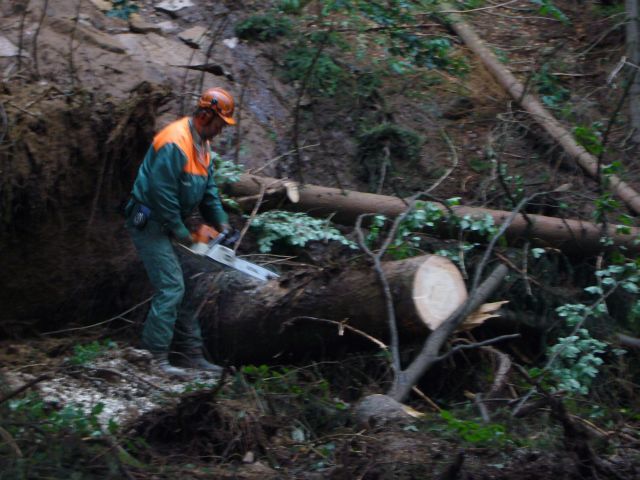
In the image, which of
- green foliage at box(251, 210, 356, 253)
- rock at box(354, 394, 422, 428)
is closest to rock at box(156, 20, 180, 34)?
green foliage at box(251, 210, 356, 253)

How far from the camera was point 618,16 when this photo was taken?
33.3ft

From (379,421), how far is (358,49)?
19.3 ft

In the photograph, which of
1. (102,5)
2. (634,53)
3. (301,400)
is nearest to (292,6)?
(102,5)

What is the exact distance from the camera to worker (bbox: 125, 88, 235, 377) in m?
5.76

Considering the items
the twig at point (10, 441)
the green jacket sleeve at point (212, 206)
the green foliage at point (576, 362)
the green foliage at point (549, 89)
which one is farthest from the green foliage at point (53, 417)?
the green foliage at point (549, 89)

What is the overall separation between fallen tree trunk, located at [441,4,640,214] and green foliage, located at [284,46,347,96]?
5.39 ft

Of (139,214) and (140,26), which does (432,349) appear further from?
(140,26)

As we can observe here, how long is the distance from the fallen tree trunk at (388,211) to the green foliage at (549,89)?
275 centimetres

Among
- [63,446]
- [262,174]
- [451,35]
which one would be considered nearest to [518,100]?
[451,35]

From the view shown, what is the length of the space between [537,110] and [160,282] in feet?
16.2

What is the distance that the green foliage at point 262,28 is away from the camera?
31.7 ft

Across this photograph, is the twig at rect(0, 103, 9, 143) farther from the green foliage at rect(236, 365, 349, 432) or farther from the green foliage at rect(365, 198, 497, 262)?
the green foliage at rect(365, 198, 497, 262)

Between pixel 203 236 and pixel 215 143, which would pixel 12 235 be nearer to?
pixel 203 236

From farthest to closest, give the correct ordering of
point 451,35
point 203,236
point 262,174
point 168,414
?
1. point 451,35
2. point 262,174
3. point 203,236
4. point 168,414
